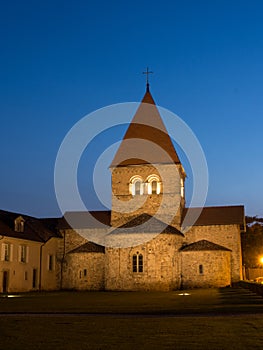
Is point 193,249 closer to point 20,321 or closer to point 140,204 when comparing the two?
point 140,204

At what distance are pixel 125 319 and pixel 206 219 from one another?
115 ft

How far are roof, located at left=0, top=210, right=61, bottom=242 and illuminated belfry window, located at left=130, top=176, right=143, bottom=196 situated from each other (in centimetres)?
1019

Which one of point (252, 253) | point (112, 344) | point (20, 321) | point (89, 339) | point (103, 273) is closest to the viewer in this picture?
point (112, 344)

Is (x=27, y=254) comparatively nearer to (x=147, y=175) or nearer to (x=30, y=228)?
(x=30, y=228)

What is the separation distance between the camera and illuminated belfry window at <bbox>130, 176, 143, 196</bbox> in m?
50.2

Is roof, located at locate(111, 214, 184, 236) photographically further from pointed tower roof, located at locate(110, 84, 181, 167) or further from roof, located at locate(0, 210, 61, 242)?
roof, located at locate(0, 210, 61, 242)

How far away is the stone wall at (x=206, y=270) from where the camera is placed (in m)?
44.3

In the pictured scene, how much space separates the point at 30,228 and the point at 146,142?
1513 cm

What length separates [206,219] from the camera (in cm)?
5047

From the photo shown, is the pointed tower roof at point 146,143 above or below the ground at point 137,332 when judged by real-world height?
above

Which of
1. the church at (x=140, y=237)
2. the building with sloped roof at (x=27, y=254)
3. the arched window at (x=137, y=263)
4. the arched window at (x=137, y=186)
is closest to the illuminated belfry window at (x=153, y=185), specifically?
the church at (x=140, y=237)

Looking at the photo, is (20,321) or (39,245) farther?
(39,245)

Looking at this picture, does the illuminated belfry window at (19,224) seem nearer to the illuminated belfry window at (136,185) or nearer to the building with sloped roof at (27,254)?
the building with sloped roof at (27,254)

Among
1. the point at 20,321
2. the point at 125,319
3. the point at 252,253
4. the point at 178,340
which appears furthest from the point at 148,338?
the point at 252,253
